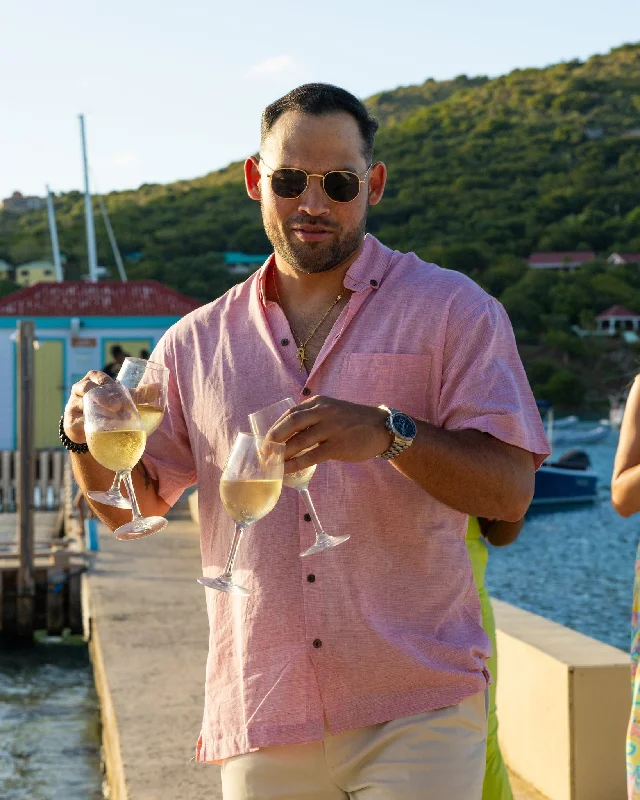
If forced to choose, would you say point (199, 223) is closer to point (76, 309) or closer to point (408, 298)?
point (76, 309)

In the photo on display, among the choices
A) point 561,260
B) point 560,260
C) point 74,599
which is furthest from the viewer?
point 560,260

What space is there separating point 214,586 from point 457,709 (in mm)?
509

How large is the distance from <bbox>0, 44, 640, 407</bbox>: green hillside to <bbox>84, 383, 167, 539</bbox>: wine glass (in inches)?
2582

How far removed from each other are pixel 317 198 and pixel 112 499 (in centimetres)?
71

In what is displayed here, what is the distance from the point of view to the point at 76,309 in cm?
2912

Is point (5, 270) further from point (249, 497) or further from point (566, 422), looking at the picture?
point (249, 497)

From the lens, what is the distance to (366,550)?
95.4 inches

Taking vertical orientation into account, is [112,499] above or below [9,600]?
above

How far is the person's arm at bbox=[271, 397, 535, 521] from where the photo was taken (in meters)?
2.10

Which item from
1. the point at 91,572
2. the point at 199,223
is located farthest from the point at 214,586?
the point at 199,223

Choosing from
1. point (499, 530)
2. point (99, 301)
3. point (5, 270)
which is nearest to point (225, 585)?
point (499, 530)

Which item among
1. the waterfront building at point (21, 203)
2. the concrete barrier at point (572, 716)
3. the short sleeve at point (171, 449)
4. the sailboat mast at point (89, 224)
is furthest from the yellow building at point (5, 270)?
the short sleeve at point (171, 449)

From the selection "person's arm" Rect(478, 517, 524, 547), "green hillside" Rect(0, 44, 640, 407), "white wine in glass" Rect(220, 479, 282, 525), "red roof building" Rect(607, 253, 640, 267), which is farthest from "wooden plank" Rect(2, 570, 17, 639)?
"red roof building" Rect(607, 253, 640, 267)

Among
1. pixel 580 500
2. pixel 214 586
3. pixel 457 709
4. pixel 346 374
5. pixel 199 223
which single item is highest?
pixel 199 223
